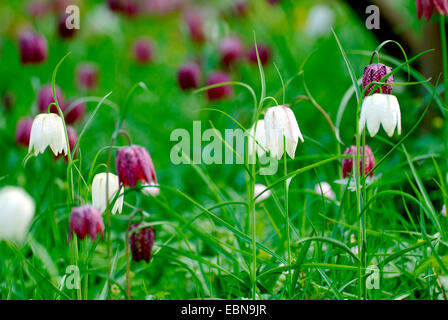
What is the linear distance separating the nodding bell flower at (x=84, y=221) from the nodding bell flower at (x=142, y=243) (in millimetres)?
166

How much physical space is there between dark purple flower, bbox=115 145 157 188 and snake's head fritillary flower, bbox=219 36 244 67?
1727mm

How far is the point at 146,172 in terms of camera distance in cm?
130

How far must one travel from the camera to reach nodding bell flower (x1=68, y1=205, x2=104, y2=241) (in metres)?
1.21

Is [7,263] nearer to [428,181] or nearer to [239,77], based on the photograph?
[428,181]

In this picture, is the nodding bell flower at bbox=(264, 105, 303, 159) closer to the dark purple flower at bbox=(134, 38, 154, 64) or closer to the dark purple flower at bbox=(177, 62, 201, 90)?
the dark purple flower at bbox=(177, 62, 201, 90)

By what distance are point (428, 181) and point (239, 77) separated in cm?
117

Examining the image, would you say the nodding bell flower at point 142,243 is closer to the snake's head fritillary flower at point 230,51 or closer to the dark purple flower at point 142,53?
the snake's head fritillary flower at point 230,51

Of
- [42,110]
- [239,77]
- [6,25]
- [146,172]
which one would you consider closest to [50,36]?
[6,25]

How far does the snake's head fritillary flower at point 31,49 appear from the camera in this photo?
104 inches

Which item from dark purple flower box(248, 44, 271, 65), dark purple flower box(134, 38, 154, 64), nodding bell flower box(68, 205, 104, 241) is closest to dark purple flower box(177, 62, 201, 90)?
dark purple flower box(248, 44, 271, 65)

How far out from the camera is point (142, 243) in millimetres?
1390

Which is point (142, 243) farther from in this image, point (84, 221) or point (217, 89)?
point (217, 89)

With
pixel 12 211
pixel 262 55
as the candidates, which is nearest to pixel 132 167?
pixel 12 211

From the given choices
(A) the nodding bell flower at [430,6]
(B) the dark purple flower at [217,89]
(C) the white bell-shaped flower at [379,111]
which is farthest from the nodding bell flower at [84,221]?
(B) the dark purple flower at [217,89]
